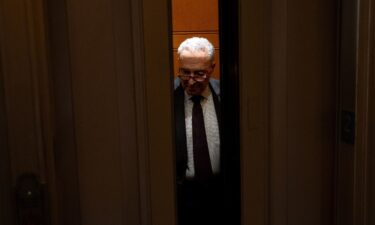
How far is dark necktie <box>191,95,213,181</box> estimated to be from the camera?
140 cm

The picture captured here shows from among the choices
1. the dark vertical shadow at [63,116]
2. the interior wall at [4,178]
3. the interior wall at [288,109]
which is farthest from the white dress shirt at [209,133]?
the interior wall at [4,178]

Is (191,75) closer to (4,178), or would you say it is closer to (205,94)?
(205,94)

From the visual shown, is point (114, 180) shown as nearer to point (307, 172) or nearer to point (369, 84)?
point (307, 172)

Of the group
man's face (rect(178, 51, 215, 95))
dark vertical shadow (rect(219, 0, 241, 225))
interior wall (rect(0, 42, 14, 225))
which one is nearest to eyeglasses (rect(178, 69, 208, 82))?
man's face (rect(178, 51, 215, 95))

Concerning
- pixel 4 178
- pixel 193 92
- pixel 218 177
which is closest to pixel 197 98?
pixel 193 92

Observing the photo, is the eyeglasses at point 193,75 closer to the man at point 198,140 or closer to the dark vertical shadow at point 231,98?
the man at point 198,140

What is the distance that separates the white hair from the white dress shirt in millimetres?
111

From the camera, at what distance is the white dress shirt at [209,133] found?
139 centimetres

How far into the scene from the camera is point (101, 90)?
4.01 ft

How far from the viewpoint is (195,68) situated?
57.6 inches

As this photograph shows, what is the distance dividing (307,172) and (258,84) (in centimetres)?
29

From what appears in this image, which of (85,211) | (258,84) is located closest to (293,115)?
(258,84)

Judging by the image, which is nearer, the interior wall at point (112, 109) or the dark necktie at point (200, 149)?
the interior wall at point (112, 109)

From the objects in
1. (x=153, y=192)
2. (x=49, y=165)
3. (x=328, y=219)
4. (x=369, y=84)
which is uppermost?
(x=369, y=84)
